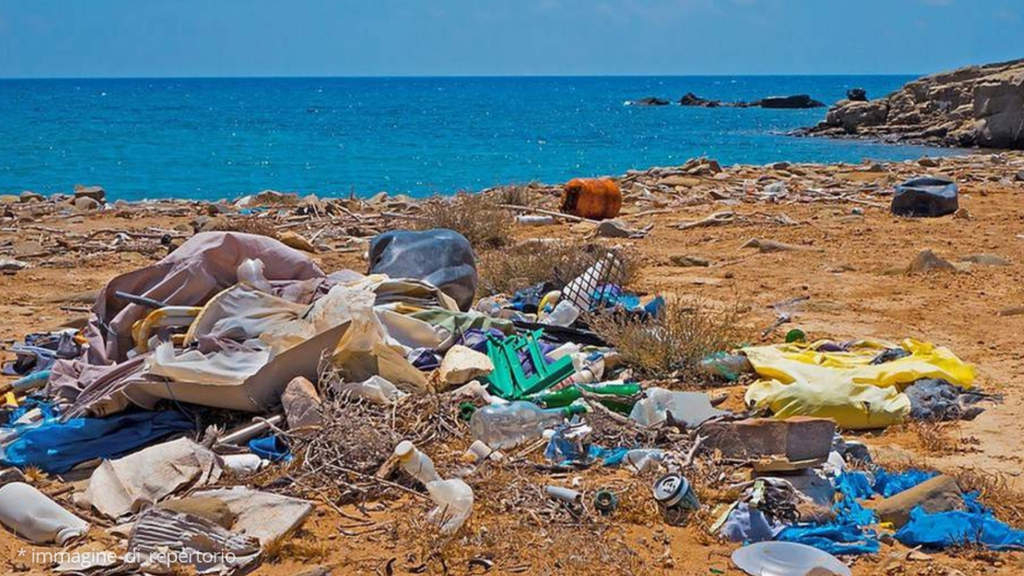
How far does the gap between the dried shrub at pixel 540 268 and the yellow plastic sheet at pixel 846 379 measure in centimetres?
174

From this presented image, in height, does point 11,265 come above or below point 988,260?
above

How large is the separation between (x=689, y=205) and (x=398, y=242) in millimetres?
6870

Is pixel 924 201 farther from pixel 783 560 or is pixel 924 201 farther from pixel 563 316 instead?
pixel 783 560

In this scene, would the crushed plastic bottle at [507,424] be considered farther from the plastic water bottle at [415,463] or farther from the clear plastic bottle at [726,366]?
the clear plastic bottle at [726,366]

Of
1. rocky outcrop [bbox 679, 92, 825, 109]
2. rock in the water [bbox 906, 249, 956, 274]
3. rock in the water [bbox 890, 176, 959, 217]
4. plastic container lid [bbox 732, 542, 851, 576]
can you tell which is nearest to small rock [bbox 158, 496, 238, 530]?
plastic container lid [bbox 732, 542, 851, 576]

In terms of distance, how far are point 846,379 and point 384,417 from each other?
2129 millimetres

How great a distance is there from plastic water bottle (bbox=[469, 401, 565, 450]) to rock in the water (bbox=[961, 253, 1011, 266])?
5.40m

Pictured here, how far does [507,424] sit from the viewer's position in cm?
464

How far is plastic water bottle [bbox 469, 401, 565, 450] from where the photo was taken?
15.1 ft

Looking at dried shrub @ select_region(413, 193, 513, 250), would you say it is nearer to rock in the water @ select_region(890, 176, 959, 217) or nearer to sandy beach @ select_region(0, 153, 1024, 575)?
sandy beach @ select_region(0, 153, 1024, 575)

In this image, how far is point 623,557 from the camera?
3.55 m

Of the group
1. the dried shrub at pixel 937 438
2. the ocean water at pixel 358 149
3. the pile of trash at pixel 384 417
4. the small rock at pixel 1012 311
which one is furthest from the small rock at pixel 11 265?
the ocean water at pixel 358 149

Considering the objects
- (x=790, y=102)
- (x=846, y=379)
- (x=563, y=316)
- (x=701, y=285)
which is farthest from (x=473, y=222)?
(x=790, y=102)

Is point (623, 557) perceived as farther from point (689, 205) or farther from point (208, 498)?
point (689, 205)
